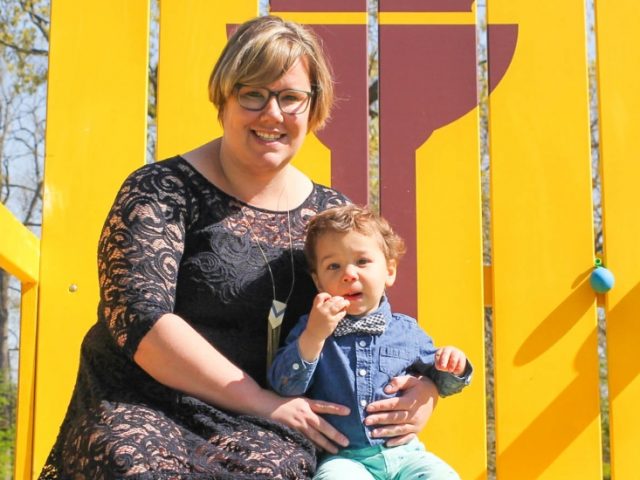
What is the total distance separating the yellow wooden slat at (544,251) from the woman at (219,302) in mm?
562

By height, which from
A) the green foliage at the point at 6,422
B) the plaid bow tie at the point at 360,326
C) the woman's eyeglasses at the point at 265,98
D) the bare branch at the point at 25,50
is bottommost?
the green foliage at the point at 6,422

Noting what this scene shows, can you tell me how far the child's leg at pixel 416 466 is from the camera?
2119 millimetres

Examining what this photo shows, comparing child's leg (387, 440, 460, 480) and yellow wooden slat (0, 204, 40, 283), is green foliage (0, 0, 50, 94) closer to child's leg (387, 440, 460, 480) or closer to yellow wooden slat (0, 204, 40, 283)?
yellow wooden slat (0, 204, 40, 283)

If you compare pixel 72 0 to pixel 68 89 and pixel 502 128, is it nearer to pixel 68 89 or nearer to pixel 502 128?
pixel 68 89

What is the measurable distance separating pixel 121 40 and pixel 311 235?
101 centimetres

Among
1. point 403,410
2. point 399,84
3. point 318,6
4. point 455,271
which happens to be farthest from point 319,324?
point 318,6

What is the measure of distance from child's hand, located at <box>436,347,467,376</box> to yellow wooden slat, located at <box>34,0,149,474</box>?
104 cm

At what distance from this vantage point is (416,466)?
7.07ft

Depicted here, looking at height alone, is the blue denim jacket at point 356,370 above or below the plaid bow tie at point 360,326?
below

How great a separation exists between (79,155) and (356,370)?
3.61ft

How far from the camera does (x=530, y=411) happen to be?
9.04ft

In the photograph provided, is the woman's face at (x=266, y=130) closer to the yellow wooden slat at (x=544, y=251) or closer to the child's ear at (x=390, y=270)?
the child's ear at (x=390, y=270)

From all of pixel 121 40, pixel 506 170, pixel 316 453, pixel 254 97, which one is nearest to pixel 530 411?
pixel 506 170

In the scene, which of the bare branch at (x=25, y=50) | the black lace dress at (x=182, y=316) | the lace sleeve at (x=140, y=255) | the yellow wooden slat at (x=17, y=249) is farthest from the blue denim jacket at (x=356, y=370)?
the bare branch at (x=25, y=50)
